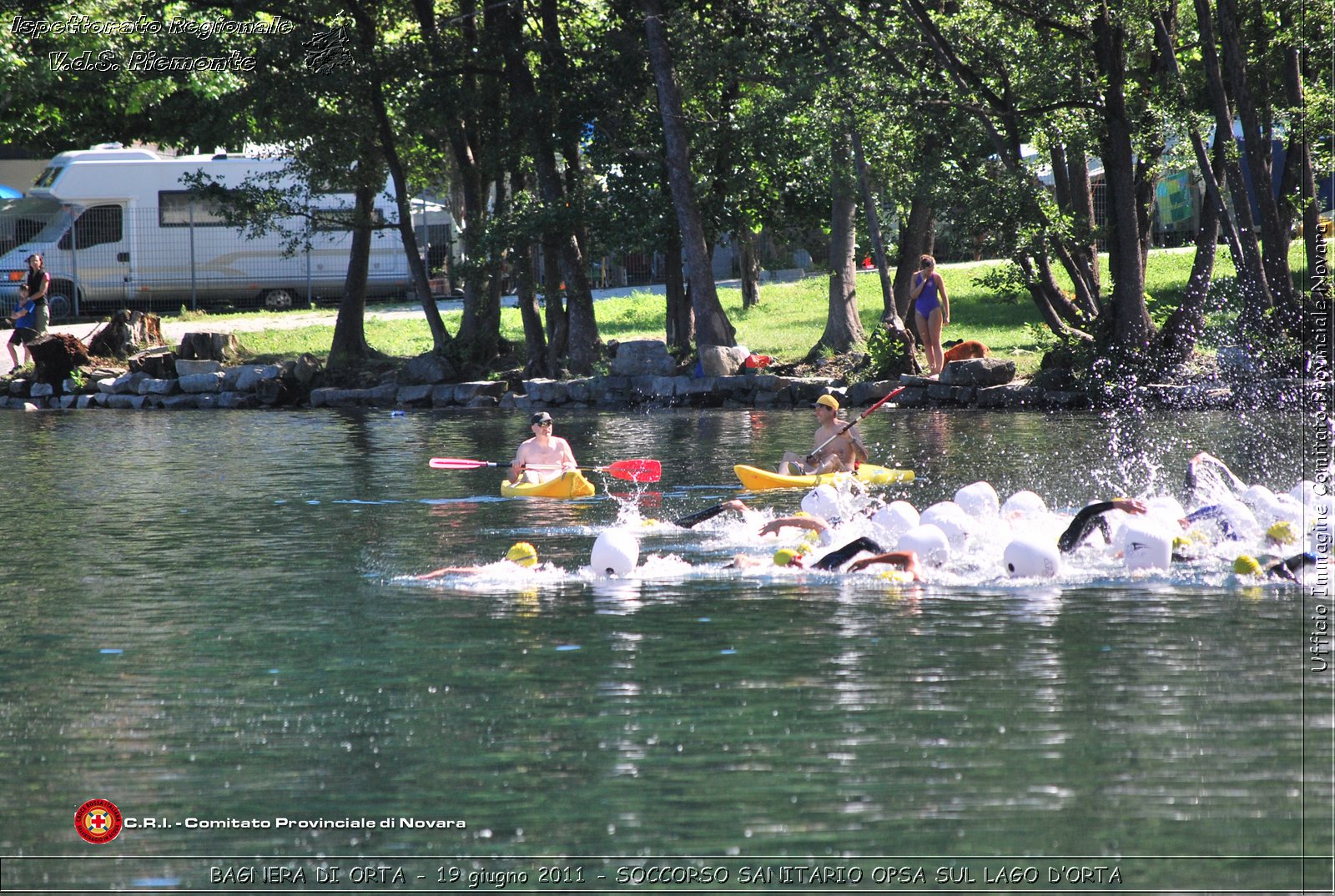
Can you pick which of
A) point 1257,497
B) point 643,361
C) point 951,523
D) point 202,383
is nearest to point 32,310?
point 202,383

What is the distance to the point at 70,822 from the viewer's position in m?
5.93

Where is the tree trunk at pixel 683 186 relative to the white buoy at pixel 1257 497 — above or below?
above

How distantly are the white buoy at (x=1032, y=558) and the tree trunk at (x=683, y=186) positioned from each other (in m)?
15.4

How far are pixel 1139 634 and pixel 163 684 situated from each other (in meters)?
5.36

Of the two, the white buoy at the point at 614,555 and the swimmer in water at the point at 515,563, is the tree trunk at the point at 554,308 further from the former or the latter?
the white buoy at the point at 614,555

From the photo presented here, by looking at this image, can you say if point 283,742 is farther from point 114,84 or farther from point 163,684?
point 114,84

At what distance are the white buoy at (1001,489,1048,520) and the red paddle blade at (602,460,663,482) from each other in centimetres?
437

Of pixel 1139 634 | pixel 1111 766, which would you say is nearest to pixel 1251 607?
pixel 1139 634

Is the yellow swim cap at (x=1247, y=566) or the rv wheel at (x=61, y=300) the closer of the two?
the yellow swim cap at (x=1247, y=566)

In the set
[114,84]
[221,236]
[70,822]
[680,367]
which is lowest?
[70,822]

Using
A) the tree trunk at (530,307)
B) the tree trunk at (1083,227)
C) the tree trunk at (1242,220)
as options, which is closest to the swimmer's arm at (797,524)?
the tree trunk at (1242,220)

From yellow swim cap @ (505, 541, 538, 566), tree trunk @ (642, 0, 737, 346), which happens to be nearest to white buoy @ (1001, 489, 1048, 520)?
yellow swim cap @ (505, 541, 538, 566)

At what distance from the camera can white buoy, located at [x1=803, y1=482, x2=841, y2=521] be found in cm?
1294

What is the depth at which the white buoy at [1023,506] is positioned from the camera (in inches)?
456
